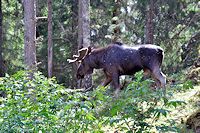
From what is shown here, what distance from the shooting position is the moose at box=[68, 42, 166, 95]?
29.5ft

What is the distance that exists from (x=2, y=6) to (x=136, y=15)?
297 inches

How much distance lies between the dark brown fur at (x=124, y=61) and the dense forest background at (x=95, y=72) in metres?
0.62

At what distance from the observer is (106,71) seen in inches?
382

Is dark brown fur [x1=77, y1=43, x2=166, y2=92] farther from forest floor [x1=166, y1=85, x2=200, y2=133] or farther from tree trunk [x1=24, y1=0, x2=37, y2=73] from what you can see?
forest floor [x1=166, y1=85, x2=200, y2=133]

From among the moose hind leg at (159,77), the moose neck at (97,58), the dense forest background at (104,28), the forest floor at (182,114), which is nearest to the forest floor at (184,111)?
the forest floor at (182,114)

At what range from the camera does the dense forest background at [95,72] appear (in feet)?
13.6

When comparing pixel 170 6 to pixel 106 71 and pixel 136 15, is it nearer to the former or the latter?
pixel 136 15

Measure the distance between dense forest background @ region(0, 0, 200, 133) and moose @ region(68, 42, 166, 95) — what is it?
60 cm

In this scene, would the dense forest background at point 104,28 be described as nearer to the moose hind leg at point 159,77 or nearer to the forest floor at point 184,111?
the moose hind leg at point 159,77

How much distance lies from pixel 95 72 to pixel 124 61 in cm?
921

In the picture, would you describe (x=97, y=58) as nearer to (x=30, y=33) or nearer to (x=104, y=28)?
(x=30, y=33)

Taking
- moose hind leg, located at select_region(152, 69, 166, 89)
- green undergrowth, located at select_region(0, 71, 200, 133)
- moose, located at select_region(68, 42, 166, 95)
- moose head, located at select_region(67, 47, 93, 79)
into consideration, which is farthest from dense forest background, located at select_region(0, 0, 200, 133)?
moose head, located at select_region(67, 47, 93, 79)

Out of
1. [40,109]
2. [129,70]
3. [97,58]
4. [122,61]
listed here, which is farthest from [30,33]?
[40,109]

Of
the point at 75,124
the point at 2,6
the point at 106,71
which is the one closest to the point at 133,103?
the point at 75,124
